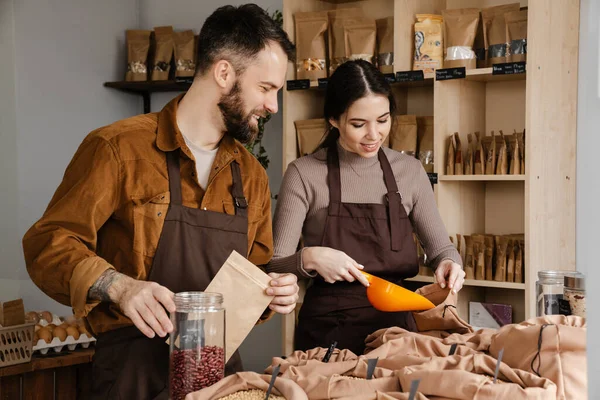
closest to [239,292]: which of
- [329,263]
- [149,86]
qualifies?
[329,263]

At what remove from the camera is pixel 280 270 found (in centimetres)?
252

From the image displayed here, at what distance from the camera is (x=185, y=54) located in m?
4.66

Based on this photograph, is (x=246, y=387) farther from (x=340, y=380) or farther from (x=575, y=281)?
(x=575, y=281)

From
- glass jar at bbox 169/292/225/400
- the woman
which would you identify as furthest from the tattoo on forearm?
the woman

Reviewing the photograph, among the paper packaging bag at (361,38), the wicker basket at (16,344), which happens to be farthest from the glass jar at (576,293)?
the wicker basket at (16,344)

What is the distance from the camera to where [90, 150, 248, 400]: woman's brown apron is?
190cm

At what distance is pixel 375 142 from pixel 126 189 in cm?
107

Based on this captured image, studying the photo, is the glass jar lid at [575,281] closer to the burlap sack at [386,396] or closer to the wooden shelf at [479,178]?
the burlap sack at [386,396]

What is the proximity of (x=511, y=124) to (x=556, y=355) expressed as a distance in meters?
2.30

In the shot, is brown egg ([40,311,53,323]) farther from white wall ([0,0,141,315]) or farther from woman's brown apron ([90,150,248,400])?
woman's brown apron ([90,150,248,400])

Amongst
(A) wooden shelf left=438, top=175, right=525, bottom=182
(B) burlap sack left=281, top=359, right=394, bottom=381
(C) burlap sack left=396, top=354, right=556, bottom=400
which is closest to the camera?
(C) burlap sack left=396, top=354, right=556, bottom=400

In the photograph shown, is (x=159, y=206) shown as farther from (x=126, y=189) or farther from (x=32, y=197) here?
(x=32, y=197)

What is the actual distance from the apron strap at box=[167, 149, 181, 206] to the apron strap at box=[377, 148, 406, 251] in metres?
1.00

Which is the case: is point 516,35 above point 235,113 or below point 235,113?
above
